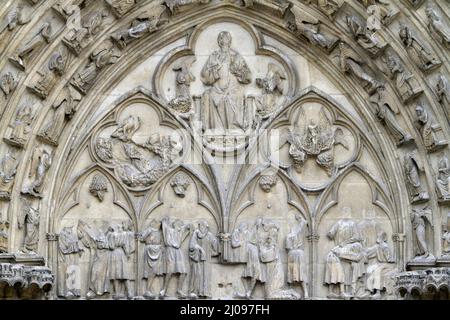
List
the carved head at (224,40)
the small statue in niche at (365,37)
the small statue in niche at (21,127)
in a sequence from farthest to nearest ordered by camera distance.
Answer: the carved head at (224,40)
the small statue in niche at (365,37)
the small statue in niche at (21,127)

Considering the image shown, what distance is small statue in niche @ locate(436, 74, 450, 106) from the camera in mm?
16406

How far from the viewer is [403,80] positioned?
1677 centimetres

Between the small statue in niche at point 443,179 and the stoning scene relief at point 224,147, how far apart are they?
28 mm

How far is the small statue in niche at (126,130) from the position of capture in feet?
56.9

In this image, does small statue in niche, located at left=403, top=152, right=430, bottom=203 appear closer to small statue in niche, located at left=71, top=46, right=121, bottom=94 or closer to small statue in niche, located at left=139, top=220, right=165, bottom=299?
small statue in niche, located at left=139, top=220, right=165, bottom=299

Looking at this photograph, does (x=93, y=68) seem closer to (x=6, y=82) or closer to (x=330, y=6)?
(x=6, y=82)

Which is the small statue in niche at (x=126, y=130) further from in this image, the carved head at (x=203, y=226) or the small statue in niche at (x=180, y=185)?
the carved head at (x=203, y=226)

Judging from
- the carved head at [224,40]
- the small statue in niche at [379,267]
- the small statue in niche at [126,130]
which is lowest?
the small statue in niche at [379,267]

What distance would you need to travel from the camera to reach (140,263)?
1705 cm

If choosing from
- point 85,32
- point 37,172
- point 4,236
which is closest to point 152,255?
point 37,172

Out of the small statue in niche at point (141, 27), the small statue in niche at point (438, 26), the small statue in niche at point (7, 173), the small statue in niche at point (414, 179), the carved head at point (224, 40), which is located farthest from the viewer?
the carved head at point (224, 40)

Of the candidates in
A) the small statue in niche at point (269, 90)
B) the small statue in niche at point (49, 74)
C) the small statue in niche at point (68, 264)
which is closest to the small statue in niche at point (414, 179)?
the small statue in niche at point (269, 90)

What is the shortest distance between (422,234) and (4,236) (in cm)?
496

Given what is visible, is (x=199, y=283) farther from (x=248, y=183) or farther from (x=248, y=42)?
(x=248, y=42)
